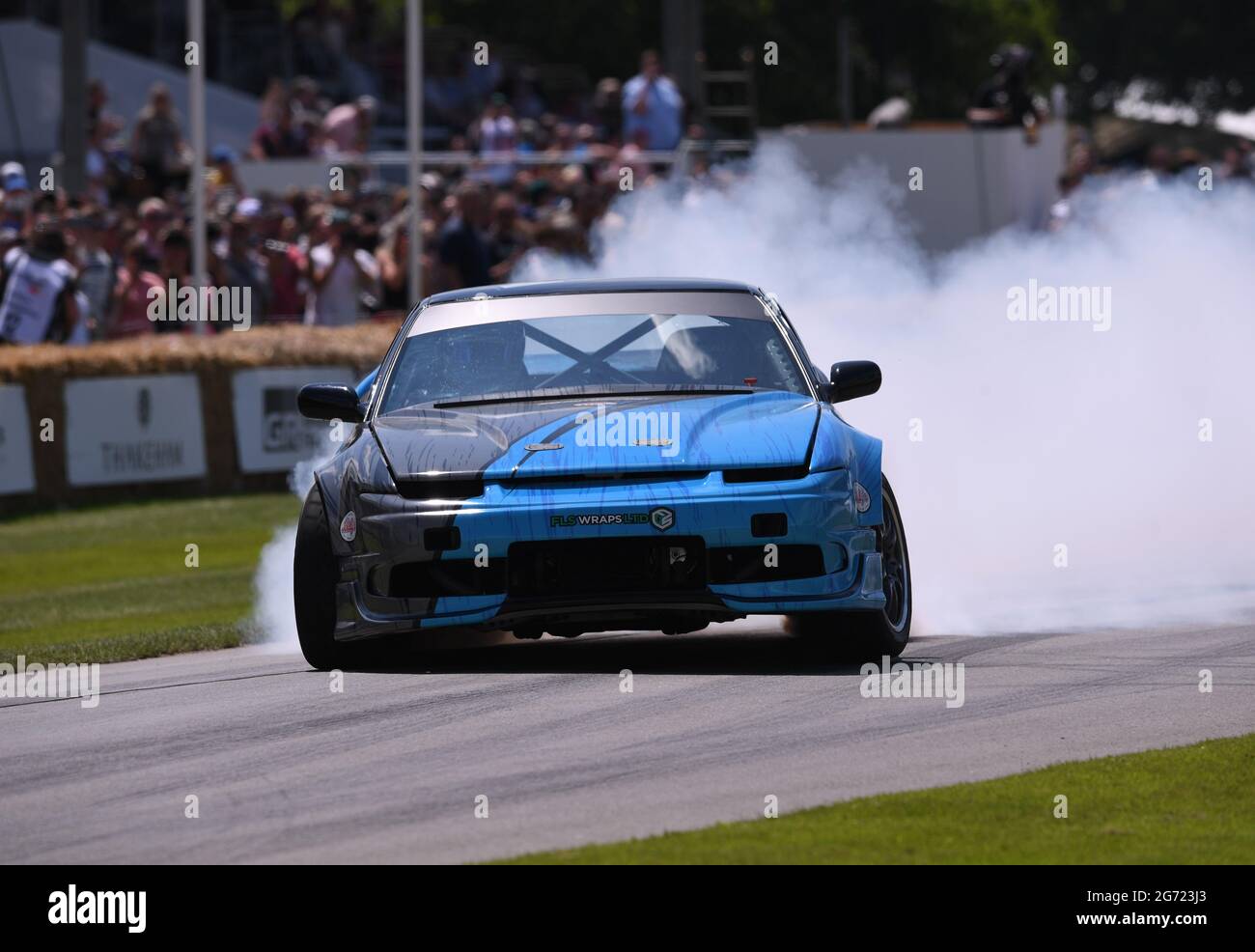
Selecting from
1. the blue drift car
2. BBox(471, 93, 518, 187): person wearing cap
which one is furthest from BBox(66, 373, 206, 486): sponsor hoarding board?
the blue drift car

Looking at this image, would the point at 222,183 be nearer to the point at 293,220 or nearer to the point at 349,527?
the point at 293,220

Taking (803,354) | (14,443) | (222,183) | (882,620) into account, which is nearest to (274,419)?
(14,443)

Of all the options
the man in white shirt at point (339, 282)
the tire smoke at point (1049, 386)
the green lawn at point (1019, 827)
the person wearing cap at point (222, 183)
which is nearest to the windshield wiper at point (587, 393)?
the tire smoke at point (1049, 386)

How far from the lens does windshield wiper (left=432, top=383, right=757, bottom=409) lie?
29.5 feet

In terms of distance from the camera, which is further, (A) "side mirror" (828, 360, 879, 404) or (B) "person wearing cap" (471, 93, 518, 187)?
(B) "person wearing cap" (471, 93, 518, 187)

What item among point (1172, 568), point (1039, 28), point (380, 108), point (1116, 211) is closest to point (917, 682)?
point (1172, 568)

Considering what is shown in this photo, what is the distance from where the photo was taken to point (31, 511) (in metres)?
18.4

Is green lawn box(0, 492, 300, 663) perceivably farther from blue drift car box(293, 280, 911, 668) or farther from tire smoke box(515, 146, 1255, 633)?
tire smoke box(515, 146, 1255, 633)

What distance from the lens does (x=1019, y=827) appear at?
6.11 meters

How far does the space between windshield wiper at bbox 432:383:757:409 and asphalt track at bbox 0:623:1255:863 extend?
98 centimetres

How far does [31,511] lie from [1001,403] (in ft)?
25.5

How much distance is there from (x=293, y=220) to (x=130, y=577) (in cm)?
695

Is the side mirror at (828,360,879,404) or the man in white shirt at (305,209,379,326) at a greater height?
the man in white shirt at (305,209,379,326)
